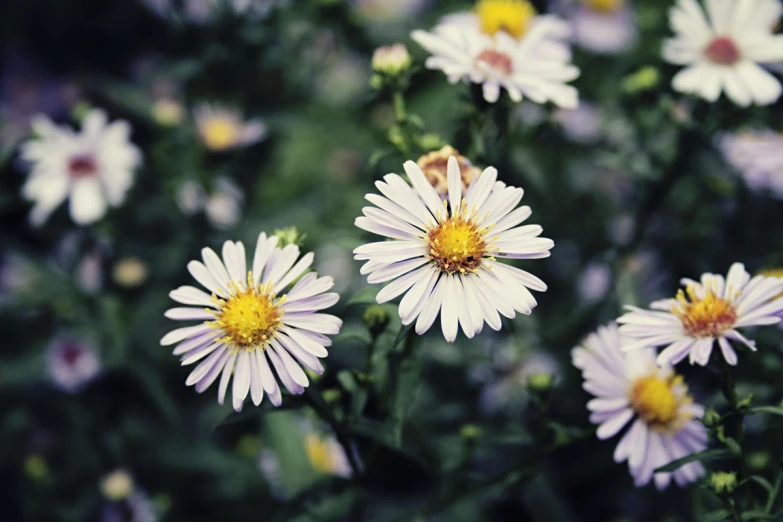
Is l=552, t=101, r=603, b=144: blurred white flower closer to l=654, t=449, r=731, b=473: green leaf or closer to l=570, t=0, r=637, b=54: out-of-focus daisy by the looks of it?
l=570, t=0, r=637, b=54: out-of-focus daisy

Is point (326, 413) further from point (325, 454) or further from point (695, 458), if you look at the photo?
point (325, 454)

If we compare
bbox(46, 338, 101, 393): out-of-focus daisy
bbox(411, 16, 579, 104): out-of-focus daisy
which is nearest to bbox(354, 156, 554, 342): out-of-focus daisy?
bbox(411, 16, 579, 104): out-of-focus daisy

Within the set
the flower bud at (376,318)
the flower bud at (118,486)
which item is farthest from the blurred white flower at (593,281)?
the flower bud at (118,486)

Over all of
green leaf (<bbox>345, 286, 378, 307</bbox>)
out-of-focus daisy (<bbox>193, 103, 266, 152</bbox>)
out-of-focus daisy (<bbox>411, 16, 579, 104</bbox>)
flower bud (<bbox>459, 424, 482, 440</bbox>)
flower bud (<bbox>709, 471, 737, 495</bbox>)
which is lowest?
flower bud (<bbox>709, 471, 737, 495</bbox>)

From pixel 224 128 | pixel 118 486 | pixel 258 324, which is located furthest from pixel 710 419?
pixel 224 128

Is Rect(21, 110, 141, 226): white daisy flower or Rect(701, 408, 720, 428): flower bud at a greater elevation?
Rect(21, 110, 141, 226): white daisy flower

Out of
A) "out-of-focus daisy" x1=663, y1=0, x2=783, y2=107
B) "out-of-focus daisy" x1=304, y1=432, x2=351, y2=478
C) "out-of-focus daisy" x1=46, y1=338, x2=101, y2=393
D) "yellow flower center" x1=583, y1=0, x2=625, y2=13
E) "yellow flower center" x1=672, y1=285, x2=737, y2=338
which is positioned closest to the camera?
"yellow flower center" x1=672, y1=285, x2=737, y2=338

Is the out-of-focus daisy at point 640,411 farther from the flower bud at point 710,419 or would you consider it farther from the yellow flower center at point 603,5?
the yellow flower center at point 603,5

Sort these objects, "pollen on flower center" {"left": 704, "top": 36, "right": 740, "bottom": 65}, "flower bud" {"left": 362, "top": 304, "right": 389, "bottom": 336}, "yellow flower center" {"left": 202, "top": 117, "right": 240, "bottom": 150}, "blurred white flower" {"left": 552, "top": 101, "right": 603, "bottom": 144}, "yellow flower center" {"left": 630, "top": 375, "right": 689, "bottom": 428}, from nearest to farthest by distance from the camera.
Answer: "flower bud" {"left": 362, "top": 304, "right": 389, "bottom": 336} < "yellow flower center" {"left": 630, "top": 375, "right": 689, "bottom": 428} < "pollen on flower center" {"left": 704, "top": 36, "right": 740, "bottom": 65} < "yellow flower center" {"left": 202, "top": 117, "right": 240, "bottom": 150} < "blurred white flower" {"left": 552, "top": 101, "right": 603, "bottom": 144}
